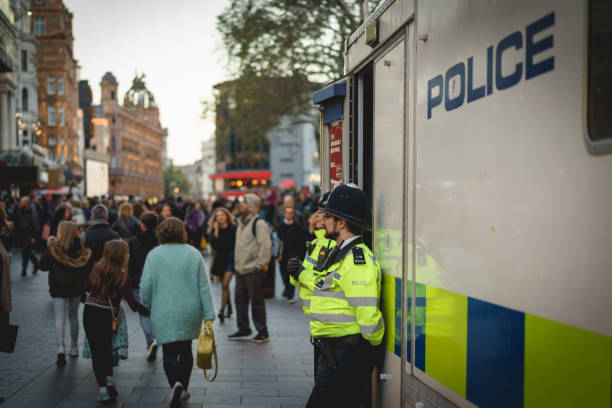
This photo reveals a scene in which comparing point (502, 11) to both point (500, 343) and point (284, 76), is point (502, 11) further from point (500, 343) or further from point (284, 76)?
point (284, 76)

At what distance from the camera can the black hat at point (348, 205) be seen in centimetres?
390

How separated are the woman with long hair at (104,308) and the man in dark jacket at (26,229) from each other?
440 inches

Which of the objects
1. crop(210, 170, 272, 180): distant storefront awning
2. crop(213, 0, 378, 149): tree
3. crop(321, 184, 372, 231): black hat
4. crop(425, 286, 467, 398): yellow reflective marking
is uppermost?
crop(213, 0, 378, 149): tree

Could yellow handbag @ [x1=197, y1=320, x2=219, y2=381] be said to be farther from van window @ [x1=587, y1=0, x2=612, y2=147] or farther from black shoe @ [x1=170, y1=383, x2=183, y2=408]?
van window @ [x1=587, y1=0, x2=612, y2=147]

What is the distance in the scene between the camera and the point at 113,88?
140m

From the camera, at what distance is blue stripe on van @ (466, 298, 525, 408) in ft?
7.44

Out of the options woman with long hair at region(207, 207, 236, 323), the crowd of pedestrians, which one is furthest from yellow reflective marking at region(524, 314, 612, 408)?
woman with long hair at region(207, 207, 236, 323)

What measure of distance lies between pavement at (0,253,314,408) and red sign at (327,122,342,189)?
217 cm

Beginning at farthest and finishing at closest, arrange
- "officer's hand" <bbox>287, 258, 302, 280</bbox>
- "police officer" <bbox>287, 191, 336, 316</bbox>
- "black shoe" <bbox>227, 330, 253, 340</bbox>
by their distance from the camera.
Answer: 1. "black shoe" <bbox>227, 330, 253, 340</bbox>
2. "officer's hand" <bbox>287, 258, 302, 280</bbox>
3. "police officer" <bbox>287, 191, 336, 316</bbox>

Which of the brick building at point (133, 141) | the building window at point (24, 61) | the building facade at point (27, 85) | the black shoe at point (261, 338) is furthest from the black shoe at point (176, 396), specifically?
the brick building at point (133, 141)

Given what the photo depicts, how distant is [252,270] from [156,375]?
2.11 meters

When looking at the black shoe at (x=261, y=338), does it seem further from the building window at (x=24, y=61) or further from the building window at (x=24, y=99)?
the building window at (x=24, y=61)

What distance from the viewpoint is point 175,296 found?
229 inches

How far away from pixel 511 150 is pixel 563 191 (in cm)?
40
